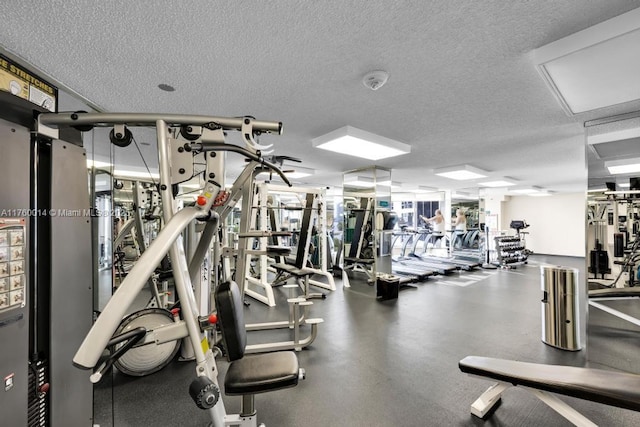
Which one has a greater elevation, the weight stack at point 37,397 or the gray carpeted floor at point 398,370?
the weight stack at point 37,397

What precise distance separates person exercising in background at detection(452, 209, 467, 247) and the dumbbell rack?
1190 mm

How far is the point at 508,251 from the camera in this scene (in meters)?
7.75

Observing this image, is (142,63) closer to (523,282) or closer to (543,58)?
(543,58)

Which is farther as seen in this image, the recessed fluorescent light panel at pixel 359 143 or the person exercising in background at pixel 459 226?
the person exercising in background at pixel 459 226

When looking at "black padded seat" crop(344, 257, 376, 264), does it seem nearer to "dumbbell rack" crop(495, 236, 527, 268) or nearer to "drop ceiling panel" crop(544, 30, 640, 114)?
"drop ceiling panel" crop(544, 30, 640, 114)

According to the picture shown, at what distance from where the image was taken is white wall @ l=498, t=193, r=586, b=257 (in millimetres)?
10031

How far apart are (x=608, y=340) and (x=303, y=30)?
3.92m

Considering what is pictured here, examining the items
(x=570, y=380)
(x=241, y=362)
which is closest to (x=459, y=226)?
(x=570, y=380)

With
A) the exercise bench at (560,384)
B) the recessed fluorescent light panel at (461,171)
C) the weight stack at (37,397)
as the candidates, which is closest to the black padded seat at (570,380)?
the exercise bench at (560,384)

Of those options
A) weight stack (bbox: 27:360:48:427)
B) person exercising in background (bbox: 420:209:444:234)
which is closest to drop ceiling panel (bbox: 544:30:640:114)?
weight stack (bbox: 27:360:48:427)

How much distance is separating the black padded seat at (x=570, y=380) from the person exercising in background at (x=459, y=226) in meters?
7.69

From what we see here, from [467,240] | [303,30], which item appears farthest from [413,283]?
[303,30]

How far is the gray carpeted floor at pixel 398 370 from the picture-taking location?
5.84 ft

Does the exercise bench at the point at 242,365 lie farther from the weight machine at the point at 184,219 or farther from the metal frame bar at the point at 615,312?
the metal frame bar at the point at 615,312
